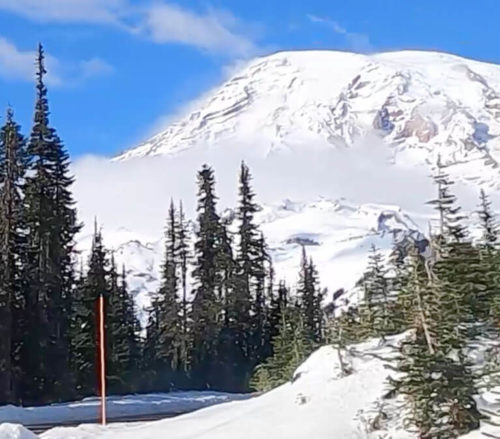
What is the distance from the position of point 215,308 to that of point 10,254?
19.2 meters

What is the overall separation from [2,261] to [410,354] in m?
30.4

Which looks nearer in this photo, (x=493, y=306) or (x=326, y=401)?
(x=326, y=401)

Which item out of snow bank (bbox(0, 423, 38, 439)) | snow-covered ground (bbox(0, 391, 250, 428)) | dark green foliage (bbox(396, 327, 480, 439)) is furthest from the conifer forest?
snow bank (bbox(0, 423, 38, 439))

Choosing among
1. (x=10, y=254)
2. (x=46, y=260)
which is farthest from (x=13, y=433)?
(x=46, y=260)

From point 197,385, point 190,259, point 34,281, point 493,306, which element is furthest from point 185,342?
point 493,306

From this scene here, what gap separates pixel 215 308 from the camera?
5956cm

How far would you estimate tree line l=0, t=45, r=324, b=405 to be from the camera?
42188 mm

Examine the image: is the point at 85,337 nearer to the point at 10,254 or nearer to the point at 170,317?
the point at 10,254

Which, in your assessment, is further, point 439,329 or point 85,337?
point 85,337

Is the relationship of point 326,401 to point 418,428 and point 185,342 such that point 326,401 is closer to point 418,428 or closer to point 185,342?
point 418,428

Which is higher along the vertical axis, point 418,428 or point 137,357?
point 137,357

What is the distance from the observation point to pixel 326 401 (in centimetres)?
1519

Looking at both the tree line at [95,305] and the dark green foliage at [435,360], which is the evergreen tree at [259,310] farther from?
the dark green foliage at [435,360]

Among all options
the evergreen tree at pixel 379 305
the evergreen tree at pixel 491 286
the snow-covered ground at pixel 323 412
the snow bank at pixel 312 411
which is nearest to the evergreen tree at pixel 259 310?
the evergreen tree at pixel 379 305
